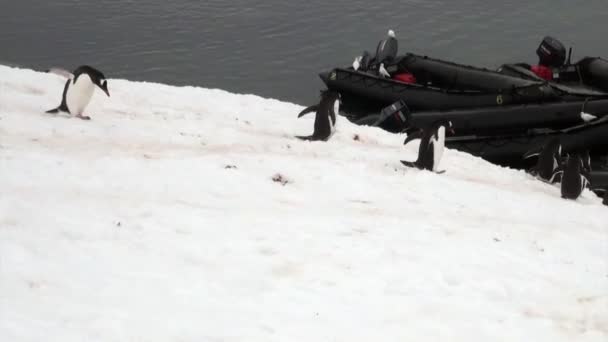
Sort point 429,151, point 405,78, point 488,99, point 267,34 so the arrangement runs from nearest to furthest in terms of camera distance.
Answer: point 429,151, point 488,99, point 405,78, point 267,34

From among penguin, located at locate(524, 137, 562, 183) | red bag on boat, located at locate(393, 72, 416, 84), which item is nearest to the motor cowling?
red bag on boat, located at locate(393, 72, 416, 84)

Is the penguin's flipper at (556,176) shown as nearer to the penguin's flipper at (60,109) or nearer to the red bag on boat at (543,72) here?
the red bag on boat at (543,72)

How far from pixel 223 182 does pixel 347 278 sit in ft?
9.00

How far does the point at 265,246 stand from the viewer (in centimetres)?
626

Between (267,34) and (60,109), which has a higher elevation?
(60,109)

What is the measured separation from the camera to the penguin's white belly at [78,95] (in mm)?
11000

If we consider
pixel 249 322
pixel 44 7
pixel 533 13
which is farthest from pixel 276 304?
pixel 44 7

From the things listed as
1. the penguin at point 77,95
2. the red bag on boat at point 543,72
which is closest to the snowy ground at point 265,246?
the penguin at point 77,95

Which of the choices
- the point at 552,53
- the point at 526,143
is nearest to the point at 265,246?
the point at 526,143

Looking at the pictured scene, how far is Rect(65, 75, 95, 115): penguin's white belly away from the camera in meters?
11.0

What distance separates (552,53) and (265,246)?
14.0 meters

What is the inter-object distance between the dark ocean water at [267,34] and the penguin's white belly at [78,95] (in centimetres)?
1035

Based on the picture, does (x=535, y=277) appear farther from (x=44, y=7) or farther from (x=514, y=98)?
(x=44, y=7)

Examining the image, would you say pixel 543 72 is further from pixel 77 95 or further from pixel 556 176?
pixel 77 95
